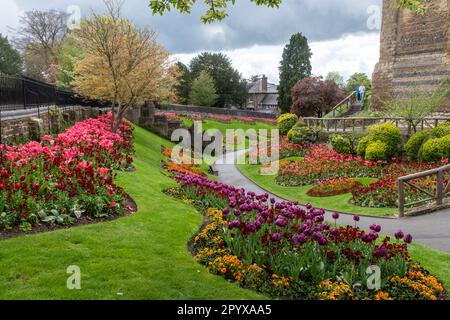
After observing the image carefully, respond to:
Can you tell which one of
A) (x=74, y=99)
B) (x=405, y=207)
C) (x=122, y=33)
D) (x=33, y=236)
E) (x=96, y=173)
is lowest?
(x=405, y=207)

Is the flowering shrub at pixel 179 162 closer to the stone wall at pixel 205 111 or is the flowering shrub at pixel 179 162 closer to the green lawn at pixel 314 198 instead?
the green lawn at pixel 314 198

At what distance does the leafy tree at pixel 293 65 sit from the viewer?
185 feet

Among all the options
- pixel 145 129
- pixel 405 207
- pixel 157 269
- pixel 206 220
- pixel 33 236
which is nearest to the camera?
pixel 157 269

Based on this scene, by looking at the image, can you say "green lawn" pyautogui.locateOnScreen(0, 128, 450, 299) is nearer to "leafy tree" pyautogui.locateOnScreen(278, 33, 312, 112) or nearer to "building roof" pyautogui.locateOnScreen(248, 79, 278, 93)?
"leafy tree" pyautogui.locateOnScreen(278, 33, 312, 112)

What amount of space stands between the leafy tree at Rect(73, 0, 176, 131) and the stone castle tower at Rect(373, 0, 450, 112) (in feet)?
46.9

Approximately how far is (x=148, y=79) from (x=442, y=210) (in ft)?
47.2

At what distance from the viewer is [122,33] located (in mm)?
19828

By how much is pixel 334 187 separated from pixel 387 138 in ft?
14.6

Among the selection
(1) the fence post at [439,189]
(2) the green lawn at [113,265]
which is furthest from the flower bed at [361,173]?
(2) the green lawn at [113,265]

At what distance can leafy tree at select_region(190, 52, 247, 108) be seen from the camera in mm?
64562

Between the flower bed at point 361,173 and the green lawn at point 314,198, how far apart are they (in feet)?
1.57

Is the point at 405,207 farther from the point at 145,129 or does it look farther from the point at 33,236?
the point at 145,129

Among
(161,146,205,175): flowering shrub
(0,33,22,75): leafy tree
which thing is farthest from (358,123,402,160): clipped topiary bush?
(0,33,22,75): leafy tree
